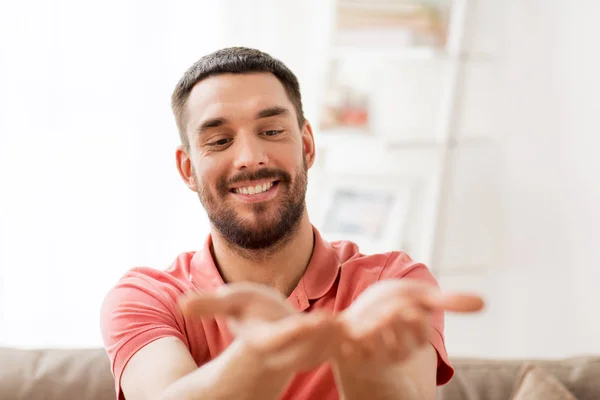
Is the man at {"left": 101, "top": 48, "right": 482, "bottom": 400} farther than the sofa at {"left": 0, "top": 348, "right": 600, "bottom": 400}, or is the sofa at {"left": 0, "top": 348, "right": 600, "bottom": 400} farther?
the sofa at {"left": 0, "top": 348, "right": 600, "bottom": 400}

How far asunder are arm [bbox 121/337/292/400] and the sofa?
37 centimetres

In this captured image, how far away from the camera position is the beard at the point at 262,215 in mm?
1565

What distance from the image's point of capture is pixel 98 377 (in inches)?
69.5

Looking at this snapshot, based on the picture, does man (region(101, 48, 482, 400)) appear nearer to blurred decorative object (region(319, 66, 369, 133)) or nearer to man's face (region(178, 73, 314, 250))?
man's face (region(178, 73, 314, 250))

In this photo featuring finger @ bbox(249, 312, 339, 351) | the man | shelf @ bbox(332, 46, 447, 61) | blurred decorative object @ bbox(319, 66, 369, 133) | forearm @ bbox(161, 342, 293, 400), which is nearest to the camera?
finger @ bbox(249, 312, 339, 351)

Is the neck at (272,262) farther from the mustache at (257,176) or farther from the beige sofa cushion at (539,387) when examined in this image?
the beige sofa cushion at (539,387)

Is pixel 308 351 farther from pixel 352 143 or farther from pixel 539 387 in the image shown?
pixel 352 143

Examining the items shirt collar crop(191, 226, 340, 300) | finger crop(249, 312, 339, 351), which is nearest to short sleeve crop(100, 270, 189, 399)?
shirt collar crop(191, 226, 340, 300)

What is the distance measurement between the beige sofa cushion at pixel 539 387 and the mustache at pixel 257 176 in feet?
2.22

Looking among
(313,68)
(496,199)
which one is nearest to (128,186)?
(313,68)

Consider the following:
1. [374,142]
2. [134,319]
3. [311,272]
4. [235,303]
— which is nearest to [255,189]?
[311,272]

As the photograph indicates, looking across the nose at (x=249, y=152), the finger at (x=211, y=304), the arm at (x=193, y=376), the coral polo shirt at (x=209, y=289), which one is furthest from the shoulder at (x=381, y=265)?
the finger at (x=211, y=304)

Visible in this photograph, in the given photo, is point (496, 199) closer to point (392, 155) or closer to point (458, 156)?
point (458, 156)

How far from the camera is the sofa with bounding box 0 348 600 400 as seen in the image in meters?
1.75
